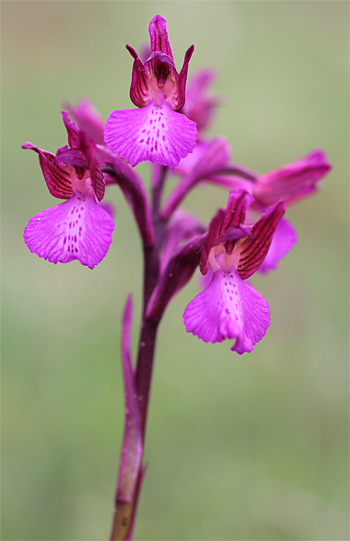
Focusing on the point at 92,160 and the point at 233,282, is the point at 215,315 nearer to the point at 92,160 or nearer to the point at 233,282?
the point at 233,282

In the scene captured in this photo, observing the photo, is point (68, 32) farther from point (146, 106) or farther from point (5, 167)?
point (146, 106)

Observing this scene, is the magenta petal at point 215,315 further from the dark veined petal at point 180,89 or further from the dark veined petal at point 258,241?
the dark veined petal at point 180,89

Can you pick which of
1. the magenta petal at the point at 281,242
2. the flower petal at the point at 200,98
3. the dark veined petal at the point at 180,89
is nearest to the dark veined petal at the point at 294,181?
the magenta petal at the point at 281,242

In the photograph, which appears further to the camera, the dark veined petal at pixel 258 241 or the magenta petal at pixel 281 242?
the magenta petal at pixel 281 242

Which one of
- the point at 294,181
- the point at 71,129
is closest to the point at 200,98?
the point at 294,181

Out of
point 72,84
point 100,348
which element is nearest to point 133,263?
point 100,348

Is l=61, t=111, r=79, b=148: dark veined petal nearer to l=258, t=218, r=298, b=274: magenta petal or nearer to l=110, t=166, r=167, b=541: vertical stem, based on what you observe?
l=110, t=166, r=167, b=541: vertical stem
